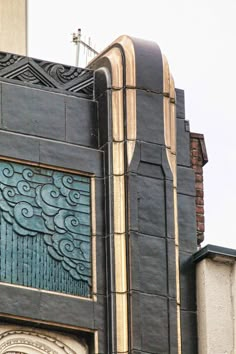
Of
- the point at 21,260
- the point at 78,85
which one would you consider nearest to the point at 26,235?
the point at 21,260

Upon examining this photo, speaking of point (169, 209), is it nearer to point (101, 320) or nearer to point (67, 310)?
point (101, 320)

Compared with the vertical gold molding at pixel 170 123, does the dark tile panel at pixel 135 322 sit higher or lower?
lower

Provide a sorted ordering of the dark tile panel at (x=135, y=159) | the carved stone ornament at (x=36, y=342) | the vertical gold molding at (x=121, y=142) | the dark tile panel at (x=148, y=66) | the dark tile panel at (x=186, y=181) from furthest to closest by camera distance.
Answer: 1. the dark tile panel at (x=186, y=181)
2. the dark tile panel at (x=148, y=66)
3. the dark tile panel at (x=135, y=159)
4. the vertical gold molding at (x=121, y=142)
5. the carved stone ornament at (x=36, y=342)

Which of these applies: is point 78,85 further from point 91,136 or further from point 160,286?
point 160,286

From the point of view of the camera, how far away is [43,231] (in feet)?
120

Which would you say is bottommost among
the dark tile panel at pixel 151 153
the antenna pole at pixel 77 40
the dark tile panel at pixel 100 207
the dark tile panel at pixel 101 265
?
the dark tile panel at pixel 101 265

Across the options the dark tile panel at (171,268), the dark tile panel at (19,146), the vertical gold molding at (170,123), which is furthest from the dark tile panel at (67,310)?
the dark tile panel at (19,146)

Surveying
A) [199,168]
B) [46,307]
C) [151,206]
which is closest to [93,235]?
[151,206]

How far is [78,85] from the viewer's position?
38281 millimetres

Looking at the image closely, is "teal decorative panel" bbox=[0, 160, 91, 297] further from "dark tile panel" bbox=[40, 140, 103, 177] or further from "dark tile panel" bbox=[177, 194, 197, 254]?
"dark tile panel" bbox=[177, 194, 197, 254]

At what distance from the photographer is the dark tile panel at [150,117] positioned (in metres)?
37.8

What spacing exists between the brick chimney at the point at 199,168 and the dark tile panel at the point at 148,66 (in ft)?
4.64

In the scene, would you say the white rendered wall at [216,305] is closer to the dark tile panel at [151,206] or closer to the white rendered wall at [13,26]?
the dark tile panel at [151,206]

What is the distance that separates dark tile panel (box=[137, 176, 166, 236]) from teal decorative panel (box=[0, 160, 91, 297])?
86 centimetres
